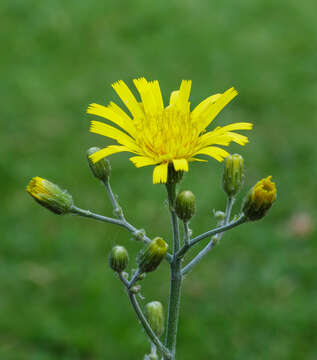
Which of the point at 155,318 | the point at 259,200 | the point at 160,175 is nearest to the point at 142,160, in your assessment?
the point at 160,175

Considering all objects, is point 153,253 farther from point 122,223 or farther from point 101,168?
point 101,168

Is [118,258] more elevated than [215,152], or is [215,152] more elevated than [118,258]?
[215,152]

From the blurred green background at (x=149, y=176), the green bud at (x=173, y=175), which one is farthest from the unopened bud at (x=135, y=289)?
the blurred green background at (x=149, y=176)

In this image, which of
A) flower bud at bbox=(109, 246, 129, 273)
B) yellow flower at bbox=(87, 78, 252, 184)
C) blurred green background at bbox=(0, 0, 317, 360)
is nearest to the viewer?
yellow flower at bbox=(87, 78, 252, 184)

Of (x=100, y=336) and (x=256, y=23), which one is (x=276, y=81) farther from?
(x=100, y=336)

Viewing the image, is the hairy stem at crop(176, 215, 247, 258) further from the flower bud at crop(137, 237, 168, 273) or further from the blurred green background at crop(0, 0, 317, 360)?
the blurred green background at crop(0, 0, 317, 360)

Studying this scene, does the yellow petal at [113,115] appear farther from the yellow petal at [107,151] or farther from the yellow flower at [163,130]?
the yellow petal at [107,151]

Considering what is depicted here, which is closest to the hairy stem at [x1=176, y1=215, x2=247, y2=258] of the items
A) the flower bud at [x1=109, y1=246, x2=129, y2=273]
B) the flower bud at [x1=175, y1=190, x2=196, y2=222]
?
the flower bud at [x1=175, y1=190, x2=196, y2=222]
